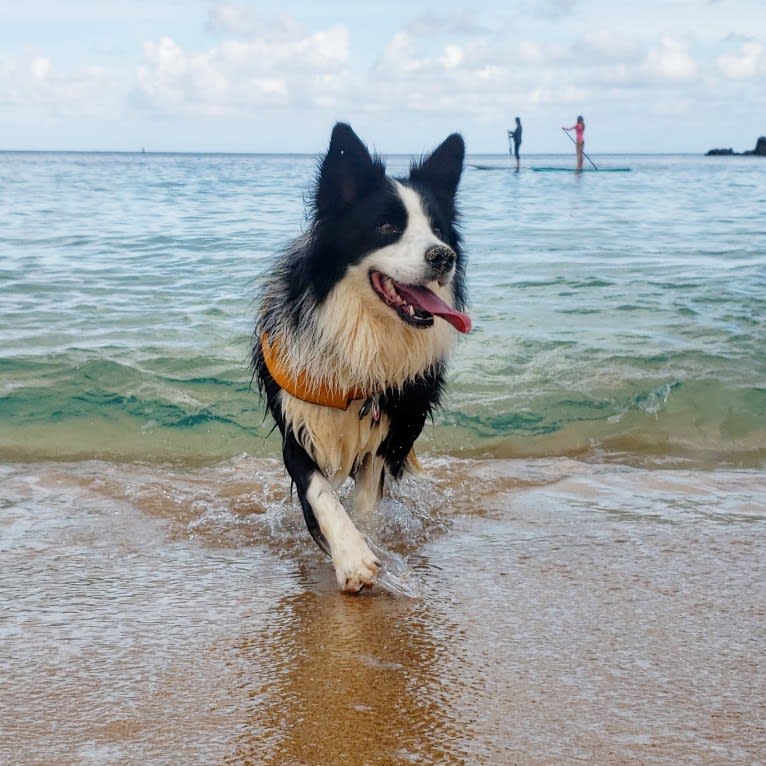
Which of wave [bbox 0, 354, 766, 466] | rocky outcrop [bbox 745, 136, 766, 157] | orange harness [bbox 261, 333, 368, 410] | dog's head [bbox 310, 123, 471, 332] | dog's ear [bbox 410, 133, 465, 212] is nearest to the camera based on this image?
dog's head [bbox 310, 123, 471, 332]

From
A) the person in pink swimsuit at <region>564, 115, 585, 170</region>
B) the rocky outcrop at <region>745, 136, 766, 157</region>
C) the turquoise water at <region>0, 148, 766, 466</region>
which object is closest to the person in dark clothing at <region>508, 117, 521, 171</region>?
the person in pink swimsuit at <region>564, 115, 585, 170</region>

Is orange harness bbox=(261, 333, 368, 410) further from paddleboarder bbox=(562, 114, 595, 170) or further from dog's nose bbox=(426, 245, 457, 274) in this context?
paddleboarder bbox=(562, 114, 595, 170)

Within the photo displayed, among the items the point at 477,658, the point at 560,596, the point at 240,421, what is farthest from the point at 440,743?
the point at 240,421

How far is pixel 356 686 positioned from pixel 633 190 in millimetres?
32504

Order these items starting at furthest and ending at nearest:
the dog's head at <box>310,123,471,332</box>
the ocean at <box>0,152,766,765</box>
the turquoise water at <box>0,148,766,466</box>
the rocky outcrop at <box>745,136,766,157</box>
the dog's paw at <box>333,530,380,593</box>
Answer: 1. the rocky outcrop at <box>745,136,766,157</box>
2. the turquoise water at <box>0,148,766,466</box>
3. the dog's head at <box>310,123,471,332</box>
4. the dog's paw at <box>333,530,380,593</box>
5. the ocean at <box>0,152,766,765</box>

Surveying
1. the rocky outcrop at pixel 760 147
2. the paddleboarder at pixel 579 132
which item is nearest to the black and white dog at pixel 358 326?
the paddleboarder at pixel 579 132

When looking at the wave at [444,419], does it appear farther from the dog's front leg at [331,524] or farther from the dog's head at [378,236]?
the dog's head at [378,236]

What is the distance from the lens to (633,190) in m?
33.5

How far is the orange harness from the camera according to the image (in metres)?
4.12

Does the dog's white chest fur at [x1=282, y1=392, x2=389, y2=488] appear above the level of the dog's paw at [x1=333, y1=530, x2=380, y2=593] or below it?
above

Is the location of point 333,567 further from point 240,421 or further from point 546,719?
point 240,421

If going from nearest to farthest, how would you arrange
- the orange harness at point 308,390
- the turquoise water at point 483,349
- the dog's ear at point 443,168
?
the orange harness at point 308,390 < the dog's ear at point 443,168 < the turquoise water at point 483,349

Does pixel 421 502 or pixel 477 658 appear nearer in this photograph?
pixel 477 658

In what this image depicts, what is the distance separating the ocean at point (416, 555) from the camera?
2.52 m
